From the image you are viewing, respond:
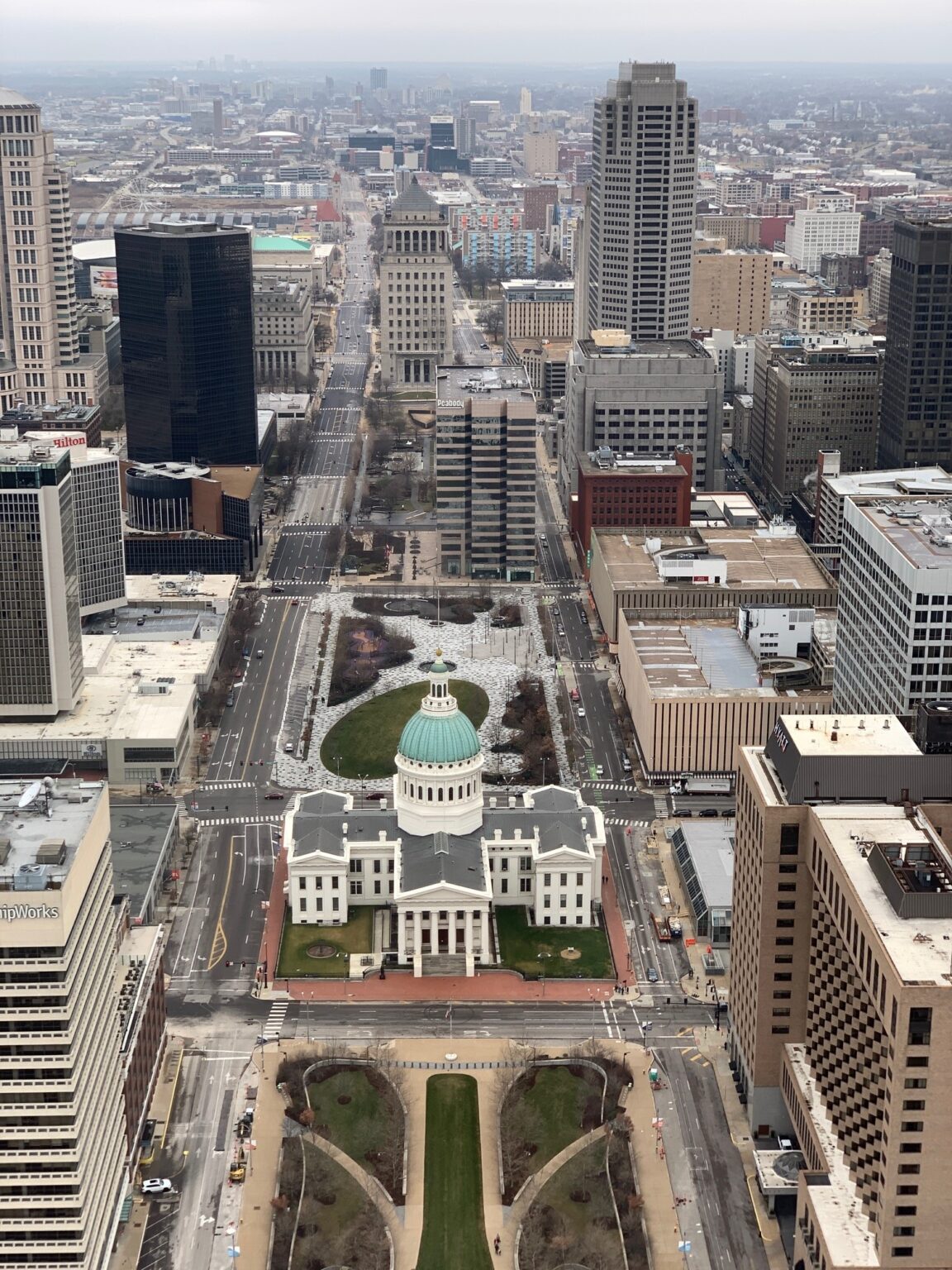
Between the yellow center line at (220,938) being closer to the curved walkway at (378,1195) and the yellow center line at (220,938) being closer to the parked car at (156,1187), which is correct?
the curved walkway at (378,1195)

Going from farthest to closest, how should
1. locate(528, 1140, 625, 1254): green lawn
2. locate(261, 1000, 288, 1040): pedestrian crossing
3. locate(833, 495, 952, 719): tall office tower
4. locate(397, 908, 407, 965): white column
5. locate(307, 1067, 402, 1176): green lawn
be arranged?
locate(397, 908, 407, 965): white column < locate(833, 495, 952, 719): tall office tower < locate(261, 1000, 288, 1040): pedestrian crossing < locate(307, 1067, 402, 1176): green lawn < locate(528, 1140, 625, 1254): green lawn

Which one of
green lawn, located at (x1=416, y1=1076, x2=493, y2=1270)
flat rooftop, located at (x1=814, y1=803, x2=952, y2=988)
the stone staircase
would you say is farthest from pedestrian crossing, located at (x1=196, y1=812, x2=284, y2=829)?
flat rooftop, located at (x1=814, y1=803, x2=952, y2=988)

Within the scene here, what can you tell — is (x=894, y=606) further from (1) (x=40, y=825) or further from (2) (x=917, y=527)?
(1) (x=40, y=825)

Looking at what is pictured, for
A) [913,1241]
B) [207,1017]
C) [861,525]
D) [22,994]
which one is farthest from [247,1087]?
[861,525]

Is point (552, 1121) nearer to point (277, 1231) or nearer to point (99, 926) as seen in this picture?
point (277, 1231)

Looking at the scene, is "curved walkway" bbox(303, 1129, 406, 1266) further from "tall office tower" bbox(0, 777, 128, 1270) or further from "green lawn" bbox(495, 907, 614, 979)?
"green lawn" bbox(495, 907, 614, 979)

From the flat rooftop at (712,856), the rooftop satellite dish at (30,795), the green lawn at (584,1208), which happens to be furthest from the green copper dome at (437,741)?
the rooftop satellite dish at (30,795)

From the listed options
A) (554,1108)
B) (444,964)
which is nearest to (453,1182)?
(554,1108)
